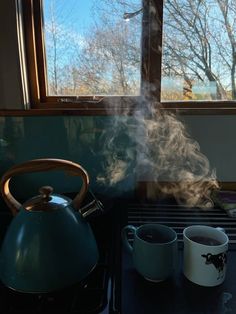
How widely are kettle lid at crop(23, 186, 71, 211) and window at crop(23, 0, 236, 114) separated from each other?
482 mm

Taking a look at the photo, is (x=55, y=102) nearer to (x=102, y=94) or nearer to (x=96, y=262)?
(x=102, y=94)

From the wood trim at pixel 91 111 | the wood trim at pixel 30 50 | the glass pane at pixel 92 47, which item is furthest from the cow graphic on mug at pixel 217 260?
the wood trim at pixel 30 50

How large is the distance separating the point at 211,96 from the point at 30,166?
78cm

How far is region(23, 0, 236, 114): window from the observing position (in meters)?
1.07

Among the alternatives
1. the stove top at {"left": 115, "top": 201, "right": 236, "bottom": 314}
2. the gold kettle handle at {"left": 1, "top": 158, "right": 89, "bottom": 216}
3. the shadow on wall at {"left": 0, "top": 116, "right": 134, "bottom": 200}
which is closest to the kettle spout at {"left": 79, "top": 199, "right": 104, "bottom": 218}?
the gold kettle handle at {"left": 1, "top": 158, "right": 89, "bottom": 216}

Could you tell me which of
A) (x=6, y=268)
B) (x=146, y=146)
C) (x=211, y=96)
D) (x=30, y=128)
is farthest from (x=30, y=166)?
(x=211, y=96)

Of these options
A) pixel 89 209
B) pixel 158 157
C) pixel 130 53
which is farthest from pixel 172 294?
pixel 130 53

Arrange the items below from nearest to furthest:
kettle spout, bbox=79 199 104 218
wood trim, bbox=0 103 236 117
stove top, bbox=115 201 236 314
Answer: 1. stove top, bbox=115 201 236 314
2. kettle spout, bbox=79 199 104 218
3. wood trim, bbox=0 103 236 117

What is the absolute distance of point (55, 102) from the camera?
1132 millimetres

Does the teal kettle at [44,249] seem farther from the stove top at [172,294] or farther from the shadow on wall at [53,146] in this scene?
the shadow on wall at [53,146]

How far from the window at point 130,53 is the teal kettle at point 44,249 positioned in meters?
0.52

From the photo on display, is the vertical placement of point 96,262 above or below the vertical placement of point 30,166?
below

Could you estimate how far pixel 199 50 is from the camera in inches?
44.2

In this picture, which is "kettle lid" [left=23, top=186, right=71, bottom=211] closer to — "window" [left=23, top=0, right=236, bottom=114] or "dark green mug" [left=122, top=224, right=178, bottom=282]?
"dark green mug" [left=122, top=224, right=178, bottom=282]
